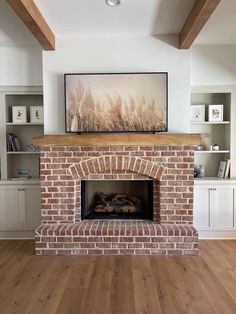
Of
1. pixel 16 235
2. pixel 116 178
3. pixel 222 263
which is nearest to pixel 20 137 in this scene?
pixel 16 235

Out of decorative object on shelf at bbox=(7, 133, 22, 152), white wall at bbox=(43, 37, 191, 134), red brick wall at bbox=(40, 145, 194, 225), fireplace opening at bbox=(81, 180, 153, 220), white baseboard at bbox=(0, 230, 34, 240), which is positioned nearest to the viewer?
red brick wall at bbox=(40, 145, 194, 225)

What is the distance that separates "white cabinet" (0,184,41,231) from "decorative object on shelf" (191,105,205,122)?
7.73ft

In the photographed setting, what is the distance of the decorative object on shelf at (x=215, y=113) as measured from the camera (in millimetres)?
3973

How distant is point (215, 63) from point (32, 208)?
3168 millimetres

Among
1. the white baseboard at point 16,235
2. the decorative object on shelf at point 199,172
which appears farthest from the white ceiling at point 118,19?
the white baseboard at point 16,235

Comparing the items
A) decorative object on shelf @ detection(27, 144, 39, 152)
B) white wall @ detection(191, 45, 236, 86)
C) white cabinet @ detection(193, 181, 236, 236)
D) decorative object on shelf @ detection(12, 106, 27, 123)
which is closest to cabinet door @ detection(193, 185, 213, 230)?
white cabinet @ detection(193, 181, 236, 236)

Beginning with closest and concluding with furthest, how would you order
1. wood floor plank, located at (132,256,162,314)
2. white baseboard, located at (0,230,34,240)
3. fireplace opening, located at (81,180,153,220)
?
1. wood floor plank, located at (132,256,162,314)
2. fireplace opening, located at (81,180,153,220)
3. white baseboard, located at (0,230,34,240)

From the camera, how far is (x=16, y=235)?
3941 mm

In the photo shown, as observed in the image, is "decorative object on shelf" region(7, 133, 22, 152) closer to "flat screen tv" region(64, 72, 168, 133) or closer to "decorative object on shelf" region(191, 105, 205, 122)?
"flat screen tv" region(64, 72, 168, 133)

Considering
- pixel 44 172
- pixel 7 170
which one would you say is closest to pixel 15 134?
pixel 7 170

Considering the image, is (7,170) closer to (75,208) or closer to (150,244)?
(75,208)

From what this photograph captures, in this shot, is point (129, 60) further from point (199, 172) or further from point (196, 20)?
point (199, 172)

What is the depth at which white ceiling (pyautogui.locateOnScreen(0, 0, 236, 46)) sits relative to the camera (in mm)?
2770

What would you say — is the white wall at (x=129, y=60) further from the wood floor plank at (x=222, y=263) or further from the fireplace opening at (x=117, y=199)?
the wood floor plank at (x=222, y=263)
